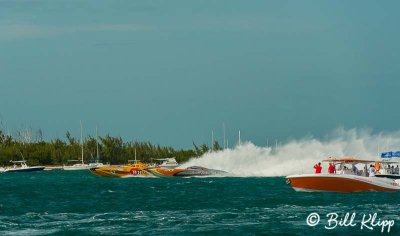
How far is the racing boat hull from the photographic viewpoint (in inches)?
3029

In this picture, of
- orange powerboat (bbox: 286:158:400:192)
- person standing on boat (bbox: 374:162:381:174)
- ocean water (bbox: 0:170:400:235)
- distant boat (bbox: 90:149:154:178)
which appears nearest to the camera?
ocean water (bbox: 0:170:400:235)

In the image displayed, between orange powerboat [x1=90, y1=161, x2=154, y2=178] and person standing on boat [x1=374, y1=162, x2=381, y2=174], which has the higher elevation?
orange powerboat [x1=90, y1=161, x2=154, y2=178]

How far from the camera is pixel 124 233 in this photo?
4941 cm

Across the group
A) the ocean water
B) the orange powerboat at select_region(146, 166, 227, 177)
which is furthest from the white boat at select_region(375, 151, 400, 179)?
the orange powerboat at select_region(146, 166, 227, 177)

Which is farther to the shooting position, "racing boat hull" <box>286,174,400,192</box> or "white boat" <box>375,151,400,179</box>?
"white boat" <box>375,151,400,179</box>

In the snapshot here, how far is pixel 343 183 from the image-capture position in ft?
252

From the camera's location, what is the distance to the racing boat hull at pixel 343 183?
76.9 meters

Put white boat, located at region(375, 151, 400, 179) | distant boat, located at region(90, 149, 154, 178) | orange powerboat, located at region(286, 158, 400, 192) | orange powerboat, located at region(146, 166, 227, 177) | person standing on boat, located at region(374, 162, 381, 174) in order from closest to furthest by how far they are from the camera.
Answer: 1. orange powerboat, located at region(286, 158, 400, 192)
2. white boat, located at region(375, 151, 400, 179)
3. person standing on boat, located at region(374, 162, 381, 174)
4. orange powerboat, located at region(146, 166, 227, 177)
5. distant boat, located at region(90, 149, 154, 178)

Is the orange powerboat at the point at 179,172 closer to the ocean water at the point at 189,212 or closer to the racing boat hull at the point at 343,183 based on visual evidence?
the ocean water at the point at 189,212

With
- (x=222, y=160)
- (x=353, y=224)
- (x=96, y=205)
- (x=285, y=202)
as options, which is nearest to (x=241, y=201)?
(x=285, y=202)

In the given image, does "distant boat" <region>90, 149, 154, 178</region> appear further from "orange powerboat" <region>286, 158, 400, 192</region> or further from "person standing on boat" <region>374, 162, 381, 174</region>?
"orange powerboat" <region>286, 158, 400, 192</region>


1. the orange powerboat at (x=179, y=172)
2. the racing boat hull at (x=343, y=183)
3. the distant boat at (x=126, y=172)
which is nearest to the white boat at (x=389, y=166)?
the racing boat hull at (x=343, y=183)

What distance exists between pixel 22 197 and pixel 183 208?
22.1 m

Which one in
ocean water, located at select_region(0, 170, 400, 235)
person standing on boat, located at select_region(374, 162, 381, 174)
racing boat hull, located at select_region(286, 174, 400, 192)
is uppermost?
person standing on boat, located at select_region(374, 162, 381, 174)
